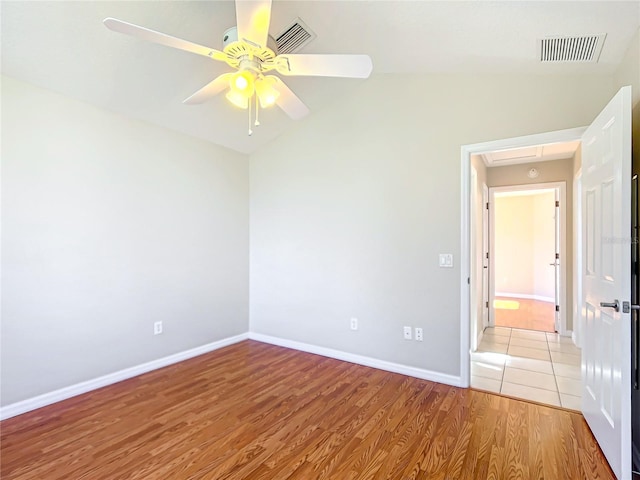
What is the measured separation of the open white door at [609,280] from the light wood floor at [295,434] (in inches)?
10.9

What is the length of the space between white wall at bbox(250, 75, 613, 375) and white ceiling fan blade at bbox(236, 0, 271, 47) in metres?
1.88

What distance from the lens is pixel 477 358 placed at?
11.9 feet

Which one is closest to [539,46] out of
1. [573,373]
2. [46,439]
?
[573,373]

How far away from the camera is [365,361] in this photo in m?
3.36

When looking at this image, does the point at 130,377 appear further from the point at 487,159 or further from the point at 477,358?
the point at 487,159

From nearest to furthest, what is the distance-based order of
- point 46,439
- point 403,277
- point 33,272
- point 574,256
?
1. point 46,439
2. point 33,272
3. point 403,277
4. point 574,256

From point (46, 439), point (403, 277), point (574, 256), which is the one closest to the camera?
point (46, 439)

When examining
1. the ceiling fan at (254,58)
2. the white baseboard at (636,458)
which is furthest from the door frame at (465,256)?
the ceiling fan at (254,58)

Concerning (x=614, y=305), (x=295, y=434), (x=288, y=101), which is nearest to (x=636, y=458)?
(x=614, y=305)

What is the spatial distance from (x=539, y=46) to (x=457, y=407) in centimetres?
266

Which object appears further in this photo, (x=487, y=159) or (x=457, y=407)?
(x=487, y=159)

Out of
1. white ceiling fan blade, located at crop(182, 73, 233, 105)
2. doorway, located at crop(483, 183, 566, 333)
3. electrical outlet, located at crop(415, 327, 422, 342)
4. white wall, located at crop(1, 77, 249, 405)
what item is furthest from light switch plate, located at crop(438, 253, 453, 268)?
doorway, located at crop(483, 183, 566, 333)

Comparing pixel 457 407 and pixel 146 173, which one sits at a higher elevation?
pixel 146 173

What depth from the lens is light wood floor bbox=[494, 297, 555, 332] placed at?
5023 mm
